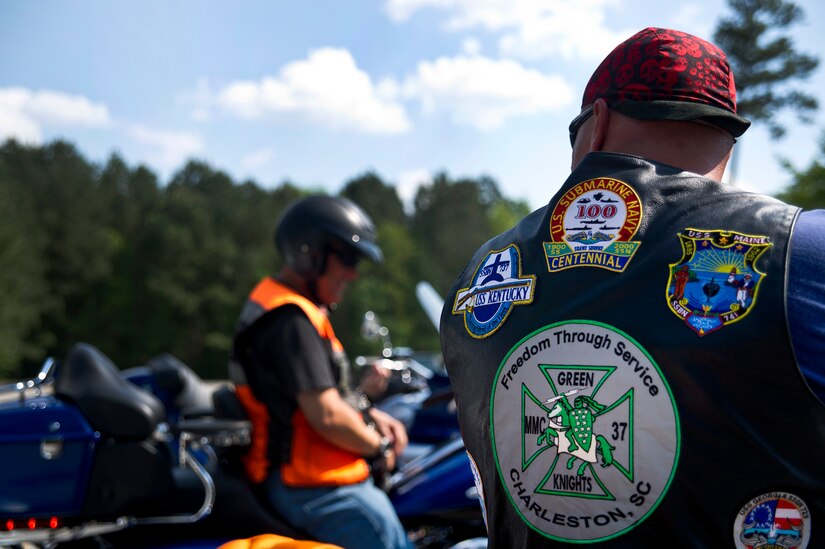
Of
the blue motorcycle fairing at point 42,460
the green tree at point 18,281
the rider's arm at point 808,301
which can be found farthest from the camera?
the green tree at point 18,281

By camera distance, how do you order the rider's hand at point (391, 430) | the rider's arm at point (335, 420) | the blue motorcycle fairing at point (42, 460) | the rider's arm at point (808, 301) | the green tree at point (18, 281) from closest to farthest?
the rider's arm at point (808, 301) < the blue motorcycle fairing at point (42, 460) < the rider's arm at point (335, 420) < the rider's hand at point (391, 430) < the green tree at point (18, 281)

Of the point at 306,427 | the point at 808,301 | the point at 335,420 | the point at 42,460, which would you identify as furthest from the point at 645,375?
the point at 42,460

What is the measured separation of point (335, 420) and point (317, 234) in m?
0.82

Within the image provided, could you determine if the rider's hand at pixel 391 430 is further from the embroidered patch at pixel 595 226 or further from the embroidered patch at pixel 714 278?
the embroidered patch at pixel 714 278

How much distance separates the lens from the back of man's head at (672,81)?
1.39 m

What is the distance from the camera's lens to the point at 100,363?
3023 mm

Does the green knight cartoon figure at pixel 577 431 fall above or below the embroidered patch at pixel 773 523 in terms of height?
above

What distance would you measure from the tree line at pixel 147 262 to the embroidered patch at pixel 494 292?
35.5 metres

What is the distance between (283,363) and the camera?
276 cm

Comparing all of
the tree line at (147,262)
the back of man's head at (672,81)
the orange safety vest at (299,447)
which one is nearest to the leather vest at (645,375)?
the back of man's head at (672,81)

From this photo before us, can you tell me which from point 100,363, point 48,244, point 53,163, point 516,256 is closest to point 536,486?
point 516,256

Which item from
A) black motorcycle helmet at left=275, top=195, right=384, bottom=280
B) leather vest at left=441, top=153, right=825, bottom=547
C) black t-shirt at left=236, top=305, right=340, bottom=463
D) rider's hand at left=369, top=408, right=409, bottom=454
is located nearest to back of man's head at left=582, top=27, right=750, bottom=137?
leather vest at left=441, top=153, right=825, bottom=547

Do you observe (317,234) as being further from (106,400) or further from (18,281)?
(18,281)

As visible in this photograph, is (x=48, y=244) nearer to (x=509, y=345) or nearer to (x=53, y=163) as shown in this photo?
(x=53, y=163)
